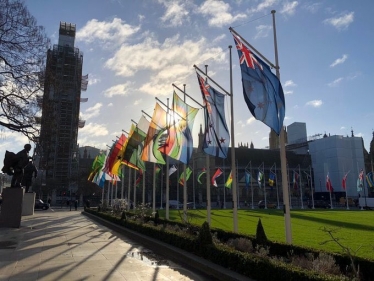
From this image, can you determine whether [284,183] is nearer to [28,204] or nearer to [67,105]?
[28,204]

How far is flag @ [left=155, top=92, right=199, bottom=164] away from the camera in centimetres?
1941

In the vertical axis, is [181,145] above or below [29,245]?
above

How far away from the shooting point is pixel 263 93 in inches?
482

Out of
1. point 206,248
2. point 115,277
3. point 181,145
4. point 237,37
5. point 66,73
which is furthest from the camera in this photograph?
point 66,73

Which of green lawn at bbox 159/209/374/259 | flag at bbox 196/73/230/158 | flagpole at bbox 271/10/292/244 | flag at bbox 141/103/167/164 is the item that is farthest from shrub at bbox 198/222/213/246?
flag at bbox 141/103/167/164

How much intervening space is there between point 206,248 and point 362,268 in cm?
458

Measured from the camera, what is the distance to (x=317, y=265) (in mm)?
7789

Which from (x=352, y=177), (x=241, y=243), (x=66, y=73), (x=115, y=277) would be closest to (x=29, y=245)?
(x=115, y=277)

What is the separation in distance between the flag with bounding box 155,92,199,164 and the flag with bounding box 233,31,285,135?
715 centimetres

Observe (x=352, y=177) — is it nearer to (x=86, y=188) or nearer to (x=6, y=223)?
(x=86, y=188)

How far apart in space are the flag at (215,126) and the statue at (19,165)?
13554 mm

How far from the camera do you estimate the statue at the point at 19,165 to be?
898 inches

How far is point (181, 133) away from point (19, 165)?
11.7 meters

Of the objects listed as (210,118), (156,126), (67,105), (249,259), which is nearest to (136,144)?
(156,126)
